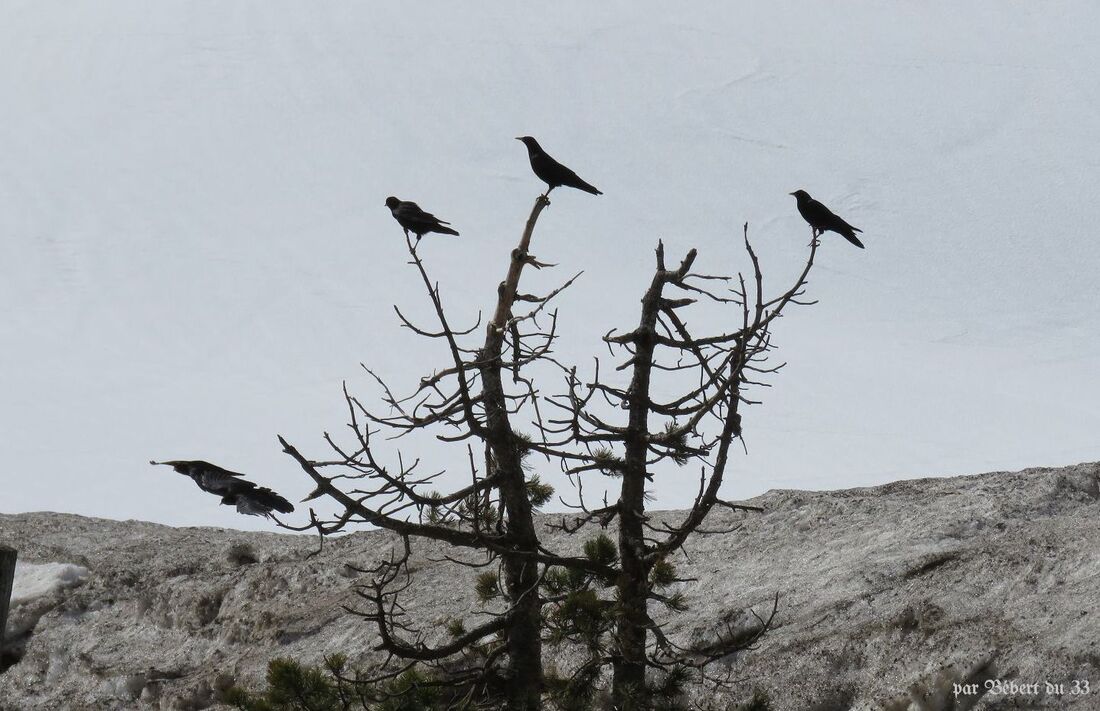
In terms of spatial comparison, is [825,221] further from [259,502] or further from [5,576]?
[5,576]

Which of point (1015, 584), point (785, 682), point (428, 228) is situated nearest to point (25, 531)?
point (428, 228)

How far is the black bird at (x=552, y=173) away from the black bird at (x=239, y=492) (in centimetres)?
263

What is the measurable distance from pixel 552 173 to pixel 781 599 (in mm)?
3456

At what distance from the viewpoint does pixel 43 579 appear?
13852 mm

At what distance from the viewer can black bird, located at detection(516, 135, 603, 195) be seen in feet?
27.5

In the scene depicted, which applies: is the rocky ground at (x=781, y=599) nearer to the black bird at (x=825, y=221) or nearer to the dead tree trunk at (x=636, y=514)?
the dead tree trunk at (x=636, y=514)

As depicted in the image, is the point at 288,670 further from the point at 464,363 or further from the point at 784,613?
the point at 784,613

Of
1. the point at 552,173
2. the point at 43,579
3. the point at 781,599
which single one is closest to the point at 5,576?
the point at 552,173

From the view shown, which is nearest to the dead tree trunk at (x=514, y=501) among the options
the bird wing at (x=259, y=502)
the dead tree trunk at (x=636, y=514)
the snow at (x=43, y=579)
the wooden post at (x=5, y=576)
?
the dead tree trunk at (x=636, y=514)

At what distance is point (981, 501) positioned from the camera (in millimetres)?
9938

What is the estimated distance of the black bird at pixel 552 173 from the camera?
330 inches

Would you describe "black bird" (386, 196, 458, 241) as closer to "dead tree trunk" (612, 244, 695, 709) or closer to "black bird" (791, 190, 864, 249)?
"dead tree trunk" (612, 244, 695, 709)

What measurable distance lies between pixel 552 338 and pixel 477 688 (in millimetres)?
2072

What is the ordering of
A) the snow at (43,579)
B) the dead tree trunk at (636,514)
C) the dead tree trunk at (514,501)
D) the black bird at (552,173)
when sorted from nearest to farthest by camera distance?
the dead tree trunk at (636,514)
the dead tree trunk at (514,501)
the black bird at (552,173)
the snow at (43,579)
